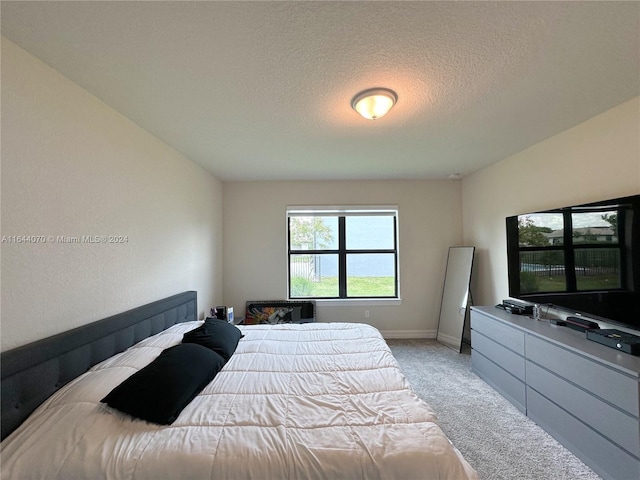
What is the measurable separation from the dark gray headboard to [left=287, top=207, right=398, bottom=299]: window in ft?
7.87

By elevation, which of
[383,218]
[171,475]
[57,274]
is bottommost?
[171,475]

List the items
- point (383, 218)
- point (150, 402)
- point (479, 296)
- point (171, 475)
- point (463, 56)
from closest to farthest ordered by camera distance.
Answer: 1. point (171, 475)
2. point (150, 402)
3. point (463, 56)
4. point (479, 296)
5. point (383, 218)

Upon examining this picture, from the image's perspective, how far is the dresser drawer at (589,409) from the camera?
148 cm

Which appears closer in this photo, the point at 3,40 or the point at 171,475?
the point at 171,475

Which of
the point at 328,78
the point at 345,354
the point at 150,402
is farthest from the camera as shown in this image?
the point at 345,354

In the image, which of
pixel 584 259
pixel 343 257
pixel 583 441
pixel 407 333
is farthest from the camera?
pixel 343 257

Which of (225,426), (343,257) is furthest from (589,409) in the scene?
(343,257)

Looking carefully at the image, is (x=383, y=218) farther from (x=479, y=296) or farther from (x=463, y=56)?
(x=463, y=56)

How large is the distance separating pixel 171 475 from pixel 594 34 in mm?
2774

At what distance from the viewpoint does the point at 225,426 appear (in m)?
1.23

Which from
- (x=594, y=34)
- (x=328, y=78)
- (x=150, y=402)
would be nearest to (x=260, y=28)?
(x=328, y=78)

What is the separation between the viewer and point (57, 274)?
1.51 meters

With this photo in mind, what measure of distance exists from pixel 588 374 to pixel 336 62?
8.27ft

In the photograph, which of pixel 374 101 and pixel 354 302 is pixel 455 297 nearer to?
pixel 354 302
